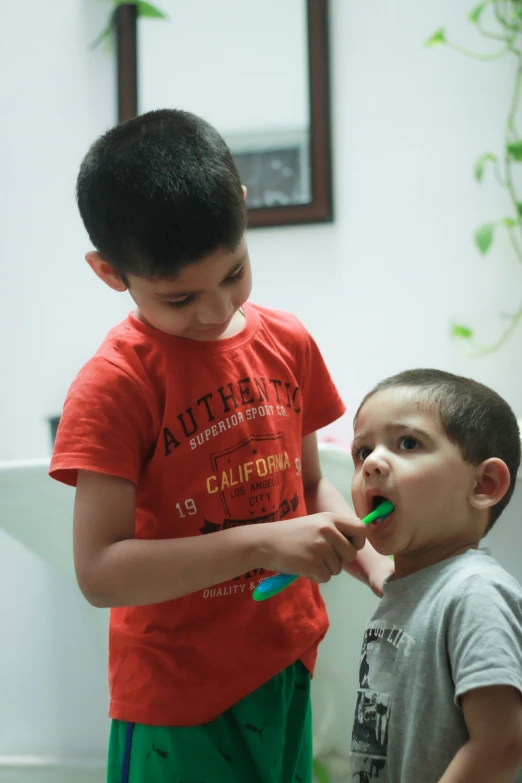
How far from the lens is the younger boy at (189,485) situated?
716 millimetres

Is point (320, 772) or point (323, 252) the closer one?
point (320, 772)

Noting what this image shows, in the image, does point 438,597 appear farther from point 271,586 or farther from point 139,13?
point 139,13

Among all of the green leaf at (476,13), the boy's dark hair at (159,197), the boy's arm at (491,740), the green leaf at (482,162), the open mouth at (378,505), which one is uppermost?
the green leaf at (476,13)

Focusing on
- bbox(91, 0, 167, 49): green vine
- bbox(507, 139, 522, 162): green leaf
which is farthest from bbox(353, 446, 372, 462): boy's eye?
bbox(91, 0, 167, 49): green vine

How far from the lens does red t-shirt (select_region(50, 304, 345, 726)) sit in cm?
75

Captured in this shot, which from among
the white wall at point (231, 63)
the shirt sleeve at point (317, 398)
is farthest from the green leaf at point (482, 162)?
the shirt sleeve at point (317, 398)

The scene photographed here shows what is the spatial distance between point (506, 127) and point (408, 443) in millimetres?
920

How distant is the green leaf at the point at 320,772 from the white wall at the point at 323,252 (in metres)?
0.20

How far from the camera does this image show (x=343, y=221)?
59.6 inches

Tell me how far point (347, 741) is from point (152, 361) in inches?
36.8

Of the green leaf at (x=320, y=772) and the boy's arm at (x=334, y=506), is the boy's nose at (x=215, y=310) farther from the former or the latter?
the green leaf at (x=320, y=772)

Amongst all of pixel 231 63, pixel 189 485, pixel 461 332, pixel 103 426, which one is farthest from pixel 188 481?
pixel 231 63

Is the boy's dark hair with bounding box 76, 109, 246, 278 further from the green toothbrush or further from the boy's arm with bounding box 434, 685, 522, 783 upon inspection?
the boy's arm with bounding box 434, 685, 522, 783

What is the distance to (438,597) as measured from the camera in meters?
0.71
